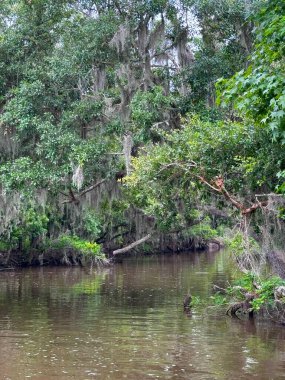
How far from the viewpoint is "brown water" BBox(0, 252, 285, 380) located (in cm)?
945

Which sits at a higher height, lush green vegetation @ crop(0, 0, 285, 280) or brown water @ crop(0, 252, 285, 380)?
lush green vegetation @ crop(0, 0, 285, 280)

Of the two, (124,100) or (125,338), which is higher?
(124,100)

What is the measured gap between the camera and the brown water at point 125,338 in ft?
31.0

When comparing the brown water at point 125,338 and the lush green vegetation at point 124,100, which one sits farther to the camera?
the lush green vegetation at point 124,100

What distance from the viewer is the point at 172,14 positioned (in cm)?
1675

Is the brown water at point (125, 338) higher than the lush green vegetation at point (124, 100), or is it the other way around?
the lush green vegetation at point (124, 100)

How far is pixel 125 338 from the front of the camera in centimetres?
1172

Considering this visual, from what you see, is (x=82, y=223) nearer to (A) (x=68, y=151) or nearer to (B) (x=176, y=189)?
(A) (x=68, y=151)

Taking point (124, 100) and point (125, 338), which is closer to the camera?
point (125, 338)

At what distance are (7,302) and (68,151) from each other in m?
4.07

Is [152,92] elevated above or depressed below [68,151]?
above

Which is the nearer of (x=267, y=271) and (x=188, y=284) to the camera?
(x=267, y=271)

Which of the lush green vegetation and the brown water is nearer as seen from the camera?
the brown water

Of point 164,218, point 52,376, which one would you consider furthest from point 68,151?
point 52,376
